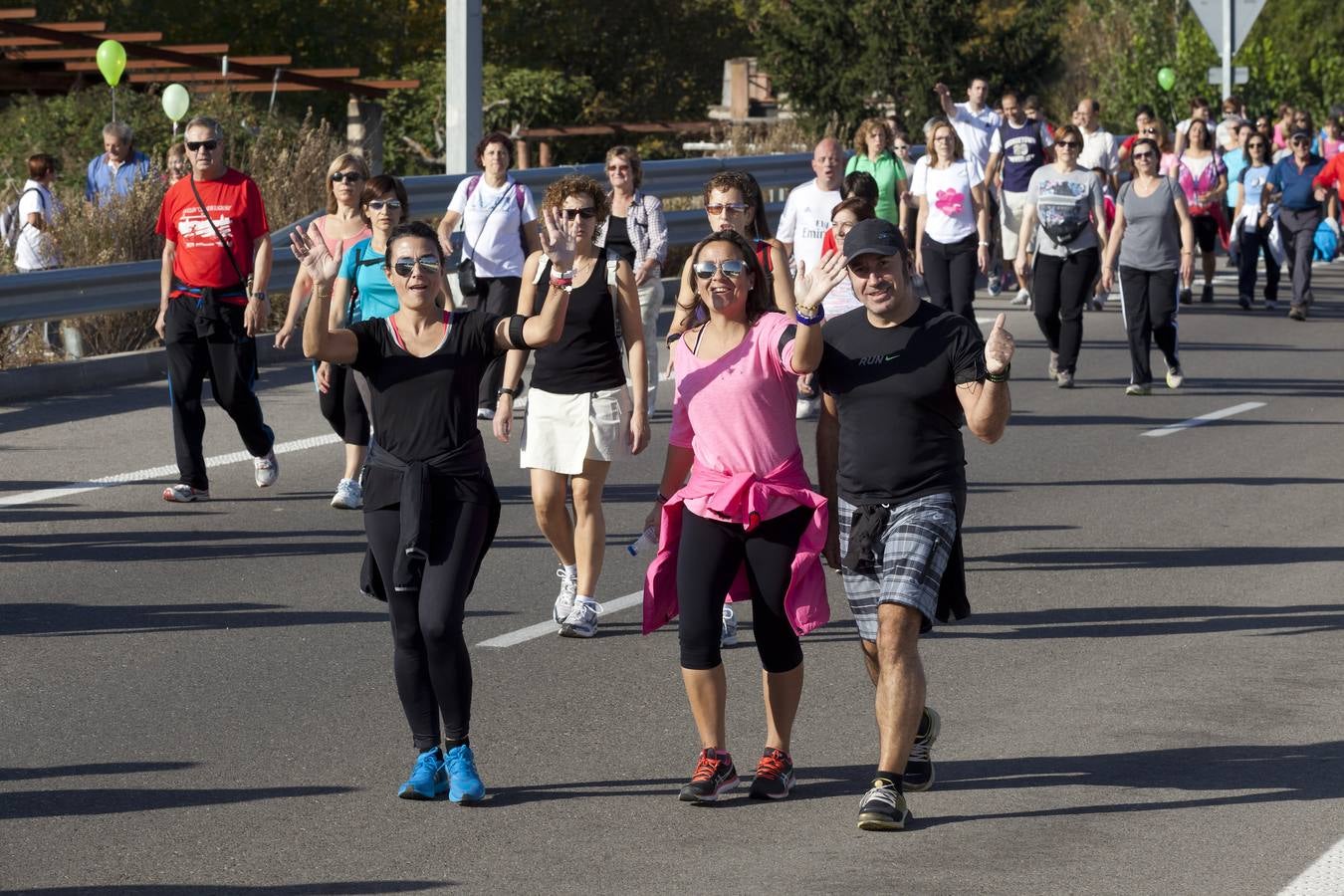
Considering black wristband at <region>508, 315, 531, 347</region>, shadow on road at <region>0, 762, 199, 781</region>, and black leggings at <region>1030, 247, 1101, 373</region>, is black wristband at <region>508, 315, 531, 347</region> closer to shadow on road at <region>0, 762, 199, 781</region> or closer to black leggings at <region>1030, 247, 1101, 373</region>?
shadow on road at <region>0, 762, 199, 781</region>

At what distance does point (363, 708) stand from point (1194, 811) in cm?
279

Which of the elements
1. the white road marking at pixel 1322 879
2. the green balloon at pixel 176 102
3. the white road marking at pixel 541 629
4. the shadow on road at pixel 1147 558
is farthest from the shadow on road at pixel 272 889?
the green balloon at pixel 176 102

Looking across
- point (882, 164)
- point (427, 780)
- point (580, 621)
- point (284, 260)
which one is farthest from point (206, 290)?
point (284, 260)

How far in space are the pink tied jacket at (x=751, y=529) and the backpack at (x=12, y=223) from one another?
11541mm

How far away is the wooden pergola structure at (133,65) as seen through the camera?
97.6 ft

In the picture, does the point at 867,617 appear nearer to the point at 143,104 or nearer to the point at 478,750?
the point at 478,750

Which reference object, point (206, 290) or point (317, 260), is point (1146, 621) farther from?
point (206, 290)

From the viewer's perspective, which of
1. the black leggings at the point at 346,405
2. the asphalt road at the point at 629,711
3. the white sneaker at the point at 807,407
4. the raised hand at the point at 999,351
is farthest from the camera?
the white sneaker at the point at 807,407

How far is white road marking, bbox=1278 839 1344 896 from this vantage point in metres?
5.55

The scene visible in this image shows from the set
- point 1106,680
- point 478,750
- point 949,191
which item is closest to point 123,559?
point 478,750

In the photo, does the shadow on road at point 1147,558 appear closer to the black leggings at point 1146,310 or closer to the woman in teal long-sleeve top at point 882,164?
the black leggings at point 1146,310

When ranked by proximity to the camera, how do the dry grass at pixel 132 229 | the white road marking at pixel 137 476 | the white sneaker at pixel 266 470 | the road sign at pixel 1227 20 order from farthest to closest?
the road sign at pixel 1227 20
the dry grass at pixel 132 229
the white sneaker at pixel 266 470
the white road marking at pixel 137 476

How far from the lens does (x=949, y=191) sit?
603 inches

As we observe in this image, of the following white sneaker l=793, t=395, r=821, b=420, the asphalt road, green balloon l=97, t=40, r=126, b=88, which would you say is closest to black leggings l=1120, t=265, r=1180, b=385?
white sneaker l=793, t=395, r=821, b=420
